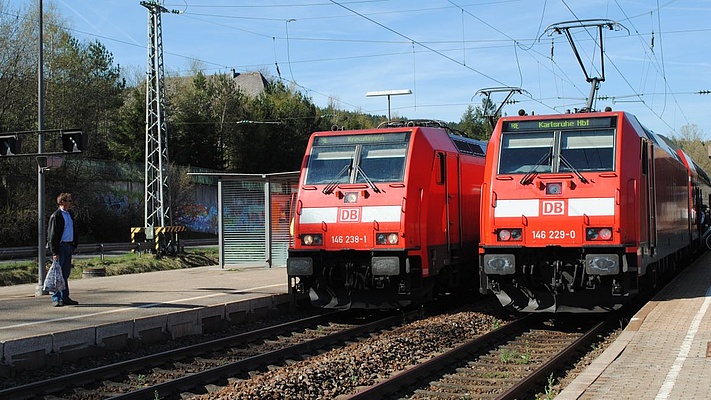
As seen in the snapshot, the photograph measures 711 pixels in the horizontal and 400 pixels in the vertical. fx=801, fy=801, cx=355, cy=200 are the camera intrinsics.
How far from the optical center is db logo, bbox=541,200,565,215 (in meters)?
13.0

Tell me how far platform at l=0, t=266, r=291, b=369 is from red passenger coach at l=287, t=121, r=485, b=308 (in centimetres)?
158

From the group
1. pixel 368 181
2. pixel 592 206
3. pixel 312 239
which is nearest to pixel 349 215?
pixel 368 181

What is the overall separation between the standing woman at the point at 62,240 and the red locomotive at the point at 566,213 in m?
7.39

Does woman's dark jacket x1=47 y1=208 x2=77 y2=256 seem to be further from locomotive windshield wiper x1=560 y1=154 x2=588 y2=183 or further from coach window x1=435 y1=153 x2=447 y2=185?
locomotive windshield wiper x1=560 y1=154 x2=588 y2=183

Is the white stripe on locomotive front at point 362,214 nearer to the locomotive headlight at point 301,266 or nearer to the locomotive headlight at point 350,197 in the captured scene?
the locomotive headlight at point 350,197

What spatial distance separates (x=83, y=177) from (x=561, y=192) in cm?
3641

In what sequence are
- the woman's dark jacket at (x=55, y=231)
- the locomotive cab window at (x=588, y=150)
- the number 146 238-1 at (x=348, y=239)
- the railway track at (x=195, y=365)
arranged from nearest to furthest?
the railway track at (x=195, y=365)
the locomotive cab window at (x=588, y=150)
the number 146 238-1 at (x=348, y=239)
the woman's dark jacket at (x=55, y=231)

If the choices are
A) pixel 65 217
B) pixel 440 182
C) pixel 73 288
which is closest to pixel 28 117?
pixel 73 288

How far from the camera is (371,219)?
1405cm

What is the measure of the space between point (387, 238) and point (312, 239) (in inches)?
56.2

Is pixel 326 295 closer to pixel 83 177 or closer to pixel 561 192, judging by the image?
pixel 561 192

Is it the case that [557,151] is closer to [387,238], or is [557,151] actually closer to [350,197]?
[387,238]

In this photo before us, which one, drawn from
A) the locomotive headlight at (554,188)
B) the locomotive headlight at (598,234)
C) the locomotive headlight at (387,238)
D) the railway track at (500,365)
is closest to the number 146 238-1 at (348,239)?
the locomotive headlight at (387,238)

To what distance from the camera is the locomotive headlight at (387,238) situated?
45.3 ft
